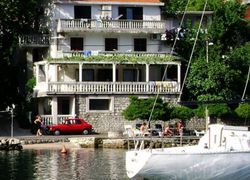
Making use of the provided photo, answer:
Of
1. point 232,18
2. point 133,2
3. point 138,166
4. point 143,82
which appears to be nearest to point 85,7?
point 133,2

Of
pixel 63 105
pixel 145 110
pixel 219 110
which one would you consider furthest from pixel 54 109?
pixel 219 110

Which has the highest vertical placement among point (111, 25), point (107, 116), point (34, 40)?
point (111, 25)

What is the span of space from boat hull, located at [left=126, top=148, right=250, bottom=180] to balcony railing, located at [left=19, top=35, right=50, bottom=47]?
35.6m

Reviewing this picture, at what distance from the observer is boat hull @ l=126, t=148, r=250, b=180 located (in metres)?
28.4

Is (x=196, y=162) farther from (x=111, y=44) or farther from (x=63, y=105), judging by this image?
(x=111, y=44)

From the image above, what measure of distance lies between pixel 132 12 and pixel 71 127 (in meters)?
12.3

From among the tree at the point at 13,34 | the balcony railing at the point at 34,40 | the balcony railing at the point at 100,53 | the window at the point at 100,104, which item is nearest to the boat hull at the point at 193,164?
the window at the point at 100,104

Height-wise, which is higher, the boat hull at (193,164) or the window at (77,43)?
the window at (77,43)

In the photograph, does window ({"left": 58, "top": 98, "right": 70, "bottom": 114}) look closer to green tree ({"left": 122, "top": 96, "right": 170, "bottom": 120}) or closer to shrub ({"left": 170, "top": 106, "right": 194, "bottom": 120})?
green tree ({"left": 122, "top": 96, "right": 170, "bottom": 120})

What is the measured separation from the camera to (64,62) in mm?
59812

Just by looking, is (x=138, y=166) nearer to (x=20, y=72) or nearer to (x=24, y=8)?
(x=24, y=8)

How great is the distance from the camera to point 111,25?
62.3 metres

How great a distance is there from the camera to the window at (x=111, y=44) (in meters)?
63.7

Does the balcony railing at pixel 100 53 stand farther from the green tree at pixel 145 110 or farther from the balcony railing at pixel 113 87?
the green tree at pixel 145 110
